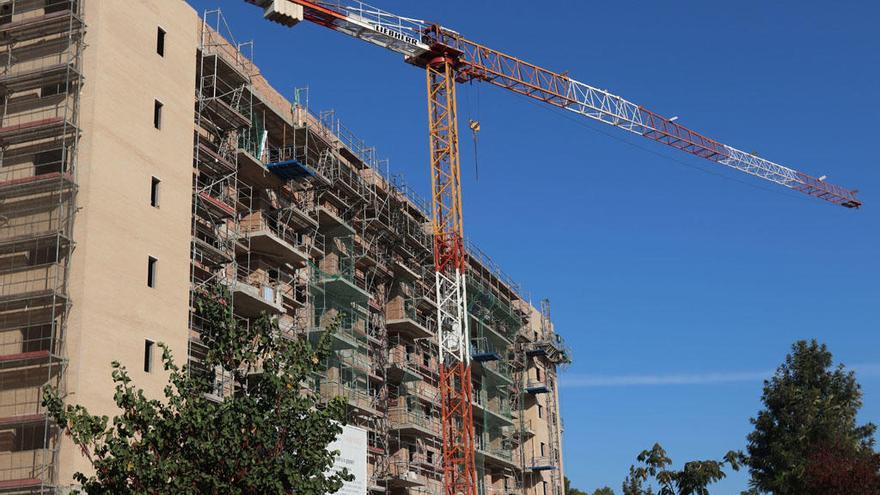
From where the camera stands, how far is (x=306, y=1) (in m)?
57.0

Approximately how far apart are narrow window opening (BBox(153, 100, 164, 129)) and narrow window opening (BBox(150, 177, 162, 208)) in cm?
203

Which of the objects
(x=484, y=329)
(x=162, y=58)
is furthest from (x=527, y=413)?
(x=162, y=58)

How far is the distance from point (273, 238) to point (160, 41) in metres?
9.29

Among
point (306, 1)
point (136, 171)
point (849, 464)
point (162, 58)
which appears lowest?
point (849, 464)

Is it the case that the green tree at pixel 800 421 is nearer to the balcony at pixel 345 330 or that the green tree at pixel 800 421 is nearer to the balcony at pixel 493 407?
the balcony at pixel 493 407

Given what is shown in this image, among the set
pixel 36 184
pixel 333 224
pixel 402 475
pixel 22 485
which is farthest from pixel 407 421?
pixel 22 485

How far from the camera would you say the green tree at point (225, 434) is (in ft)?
75.6

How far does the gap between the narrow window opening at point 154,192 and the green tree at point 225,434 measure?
1443 cm

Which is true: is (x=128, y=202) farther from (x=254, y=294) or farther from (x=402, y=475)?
(x=402, y=475)

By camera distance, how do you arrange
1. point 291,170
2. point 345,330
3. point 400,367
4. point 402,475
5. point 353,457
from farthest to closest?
→ point 400,367, point 402,475, point 345,330, point 291,170, point 353,457

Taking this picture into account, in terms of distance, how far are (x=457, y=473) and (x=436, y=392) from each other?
578 centimetres

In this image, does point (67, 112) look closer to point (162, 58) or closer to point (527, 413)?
point (162, 58)

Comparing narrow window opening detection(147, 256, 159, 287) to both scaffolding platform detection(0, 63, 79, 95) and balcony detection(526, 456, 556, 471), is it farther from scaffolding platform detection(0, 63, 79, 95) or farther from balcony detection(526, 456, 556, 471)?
balcony detection(526, 456, 556, 471)

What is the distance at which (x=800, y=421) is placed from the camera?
73062 mm
